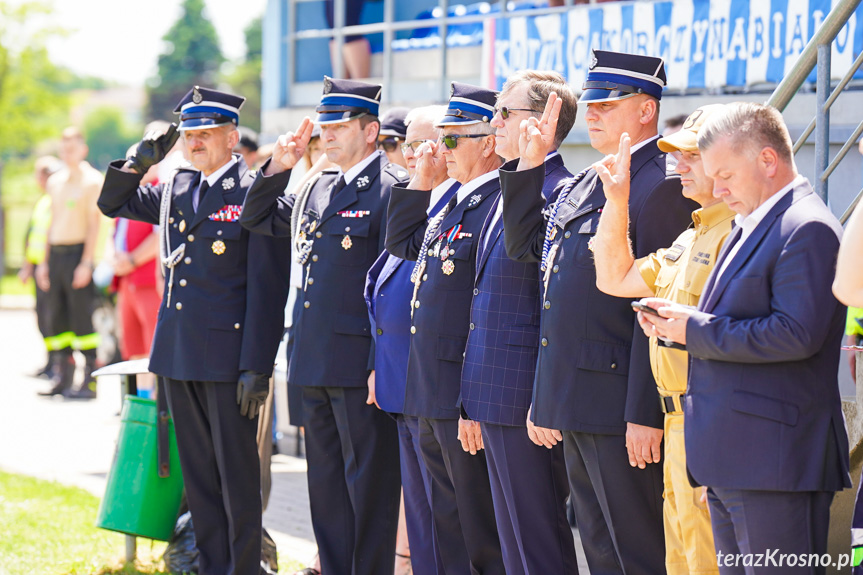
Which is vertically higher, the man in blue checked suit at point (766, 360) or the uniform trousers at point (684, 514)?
the man in blue checked suit at point (766, 360)

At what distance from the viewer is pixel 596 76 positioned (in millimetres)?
3875

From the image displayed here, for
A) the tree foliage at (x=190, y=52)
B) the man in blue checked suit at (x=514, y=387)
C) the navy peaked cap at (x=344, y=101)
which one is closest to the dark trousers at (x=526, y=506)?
the man in blue checked suit at (x=514, y=387)

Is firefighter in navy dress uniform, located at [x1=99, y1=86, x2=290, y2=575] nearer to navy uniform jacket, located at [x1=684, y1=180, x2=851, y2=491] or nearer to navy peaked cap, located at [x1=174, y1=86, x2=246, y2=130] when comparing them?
navy peaked cap, located at [x1=174, y1=86, x2=246, y2=130]

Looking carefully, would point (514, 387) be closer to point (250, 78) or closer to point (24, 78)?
point (24, 78)

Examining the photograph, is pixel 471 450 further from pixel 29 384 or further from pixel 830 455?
pixel 29 384

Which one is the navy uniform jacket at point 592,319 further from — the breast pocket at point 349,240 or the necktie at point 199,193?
the necktie at point 199,193

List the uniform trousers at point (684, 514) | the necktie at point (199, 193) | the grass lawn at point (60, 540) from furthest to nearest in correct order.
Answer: the grass lawn at point (60, 540), the necktie at point (199, 193), the uniform trousers at point (684, 514)

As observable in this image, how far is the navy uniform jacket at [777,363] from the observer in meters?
2.94

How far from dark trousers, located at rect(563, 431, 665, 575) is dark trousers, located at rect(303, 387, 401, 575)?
142 cm

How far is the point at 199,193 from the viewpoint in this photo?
5504mm

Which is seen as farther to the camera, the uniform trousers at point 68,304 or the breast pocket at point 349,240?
the uniform trousers at point 68,304

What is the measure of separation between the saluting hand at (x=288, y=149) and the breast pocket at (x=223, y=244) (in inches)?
15.7

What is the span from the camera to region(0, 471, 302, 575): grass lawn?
5.79 metres

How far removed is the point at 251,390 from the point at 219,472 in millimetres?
505
